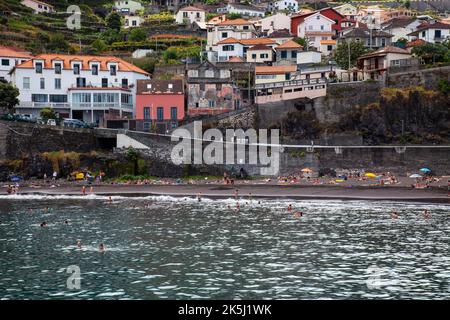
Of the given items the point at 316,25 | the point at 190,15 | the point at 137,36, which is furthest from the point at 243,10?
the point at 137,36

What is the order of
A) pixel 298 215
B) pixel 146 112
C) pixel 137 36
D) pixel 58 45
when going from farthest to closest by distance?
1. pixel 137 36
2. pixel 58 45
3. pixel 146 112
4. pixel 298 215

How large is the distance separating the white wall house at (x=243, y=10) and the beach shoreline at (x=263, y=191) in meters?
71.5

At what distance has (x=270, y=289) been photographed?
3055cm

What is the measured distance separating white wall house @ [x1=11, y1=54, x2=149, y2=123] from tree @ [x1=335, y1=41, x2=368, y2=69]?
2655cm

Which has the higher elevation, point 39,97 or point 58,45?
point 58,45

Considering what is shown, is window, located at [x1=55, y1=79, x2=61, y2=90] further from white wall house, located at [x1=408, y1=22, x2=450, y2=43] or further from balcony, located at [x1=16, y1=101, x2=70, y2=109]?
white wall house, located at [x1=408, y1=22, x2=450, y2=43]

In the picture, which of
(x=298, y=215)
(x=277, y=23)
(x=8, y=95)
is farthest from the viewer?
(x=277, y=23)

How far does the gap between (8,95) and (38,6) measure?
56.0m

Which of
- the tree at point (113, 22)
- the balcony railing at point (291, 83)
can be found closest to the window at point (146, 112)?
the balcony railing at point (291, 83)

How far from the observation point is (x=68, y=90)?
271 feet

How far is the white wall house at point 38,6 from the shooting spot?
128 meters

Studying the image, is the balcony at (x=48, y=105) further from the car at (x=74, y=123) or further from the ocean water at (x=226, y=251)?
the ocean water at (x=226, y=251)

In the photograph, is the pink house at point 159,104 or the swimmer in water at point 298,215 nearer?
the swimmer in water at point 298,215

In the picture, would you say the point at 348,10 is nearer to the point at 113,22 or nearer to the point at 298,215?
the point at 113,22
